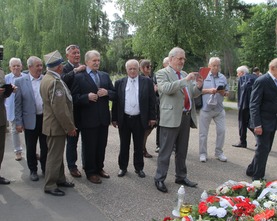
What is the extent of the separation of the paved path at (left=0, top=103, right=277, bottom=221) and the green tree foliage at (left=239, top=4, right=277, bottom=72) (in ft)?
117

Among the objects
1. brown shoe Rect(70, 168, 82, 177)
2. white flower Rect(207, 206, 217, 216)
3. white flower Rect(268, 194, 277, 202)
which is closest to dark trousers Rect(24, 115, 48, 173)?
brown shoe Rect(70, 168, 82, 177)

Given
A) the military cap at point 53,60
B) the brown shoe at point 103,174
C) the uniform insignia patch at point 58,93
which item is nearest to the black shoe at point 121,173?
the brown shoe at point 103,174

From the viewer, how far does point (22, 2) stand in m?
21.2

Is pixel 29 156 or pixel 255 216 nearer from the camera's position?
pixel 255 216

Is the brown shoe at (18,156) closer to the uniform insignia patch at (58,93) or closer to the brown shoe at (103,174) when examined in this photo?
the brown shoe at (103,174)

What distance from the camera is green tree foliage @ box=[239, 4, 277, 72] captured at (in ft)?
126

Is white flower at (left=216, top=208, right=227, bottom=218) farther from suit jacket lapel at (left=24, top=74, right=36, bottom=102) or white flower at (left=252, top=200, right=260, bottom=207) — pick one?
suit jacket lapel at (left=24, top=74, right=36, bottom=102)

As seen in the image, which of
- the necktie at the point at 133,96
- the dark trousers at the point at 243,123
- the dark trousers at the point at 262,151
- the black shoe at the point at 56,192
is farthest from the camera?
the dark trousers at the point at 243,123

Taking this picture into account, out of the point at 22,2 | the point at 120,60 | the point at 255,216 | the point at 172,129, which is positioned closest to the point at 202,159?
the point at 172,129

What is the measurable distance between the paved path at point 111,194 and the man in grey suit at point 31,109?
0.51 metres

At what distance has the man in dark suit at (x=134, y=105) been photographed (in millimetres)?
5059

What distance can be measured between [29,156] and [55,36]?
16.5 m

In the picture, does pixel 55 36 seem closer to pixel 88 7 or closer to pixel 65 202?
pixel 88 7

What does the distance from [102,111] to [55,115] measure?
869 mm
